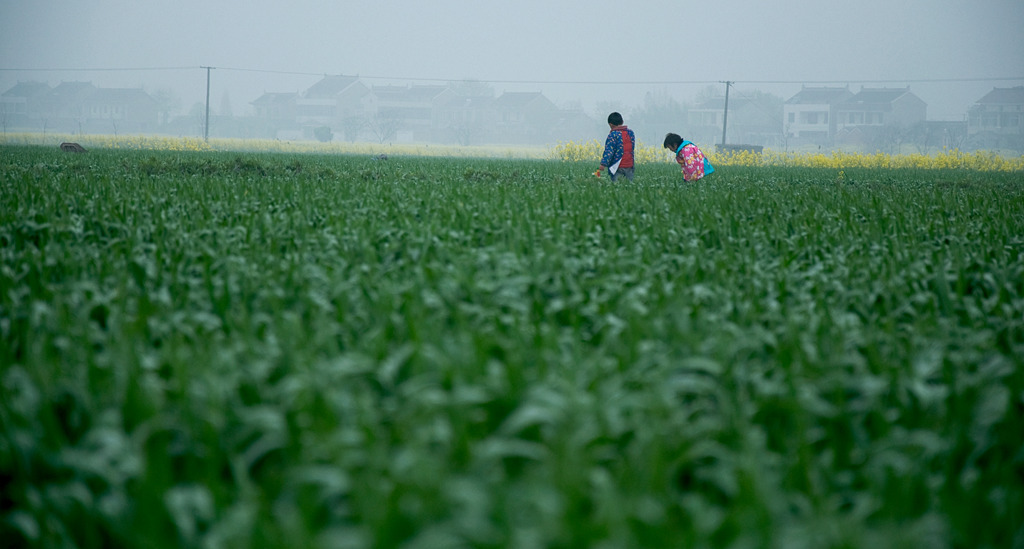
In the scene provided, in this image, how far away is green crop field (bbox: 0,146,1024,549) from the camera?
193 centimetres

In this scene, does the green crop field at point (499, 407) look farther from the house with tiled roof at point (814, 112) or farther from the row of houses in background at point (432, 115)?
the house with tiled roof at point (814, 112)

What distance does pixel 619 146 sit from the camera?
16422 millimetres

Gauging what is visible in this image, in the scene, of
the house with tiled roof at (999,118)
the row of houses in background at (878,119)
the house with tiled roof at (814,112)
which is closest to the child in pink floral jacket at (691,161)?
the row of houses in background at (878,119)

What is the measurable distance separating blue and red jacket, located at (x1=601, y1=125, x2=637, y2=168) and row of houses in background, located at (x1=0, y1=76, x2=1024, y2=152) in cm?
10322

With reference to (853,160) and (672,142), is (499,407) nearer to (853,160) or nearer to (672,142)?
(672,142)

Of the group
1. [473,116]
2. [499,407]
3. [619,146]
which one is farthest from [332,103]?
[499,407]

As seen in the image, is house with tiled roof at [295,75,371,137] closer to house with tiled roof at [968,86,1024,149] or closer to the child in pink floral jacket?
house with tiled roof at [968,86,1024,149]

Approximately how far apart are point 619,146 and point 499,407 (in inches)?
564

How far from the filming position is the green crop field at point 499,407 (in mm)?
1931

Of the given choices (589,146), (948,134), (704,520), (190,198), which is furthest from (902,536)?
(948,134)

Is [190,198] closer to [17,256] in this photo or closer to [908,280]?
[17,256]

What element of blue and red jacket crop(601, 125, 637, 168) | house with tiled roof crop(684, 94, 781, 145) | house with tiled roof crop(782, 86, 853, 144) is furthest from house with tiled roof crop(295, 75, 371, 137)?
blue and red jacket crop(601, 125, 637, 168)

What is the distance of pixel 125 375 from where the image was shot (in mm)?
2652

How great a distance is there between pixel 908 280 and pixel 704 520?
447 cm
